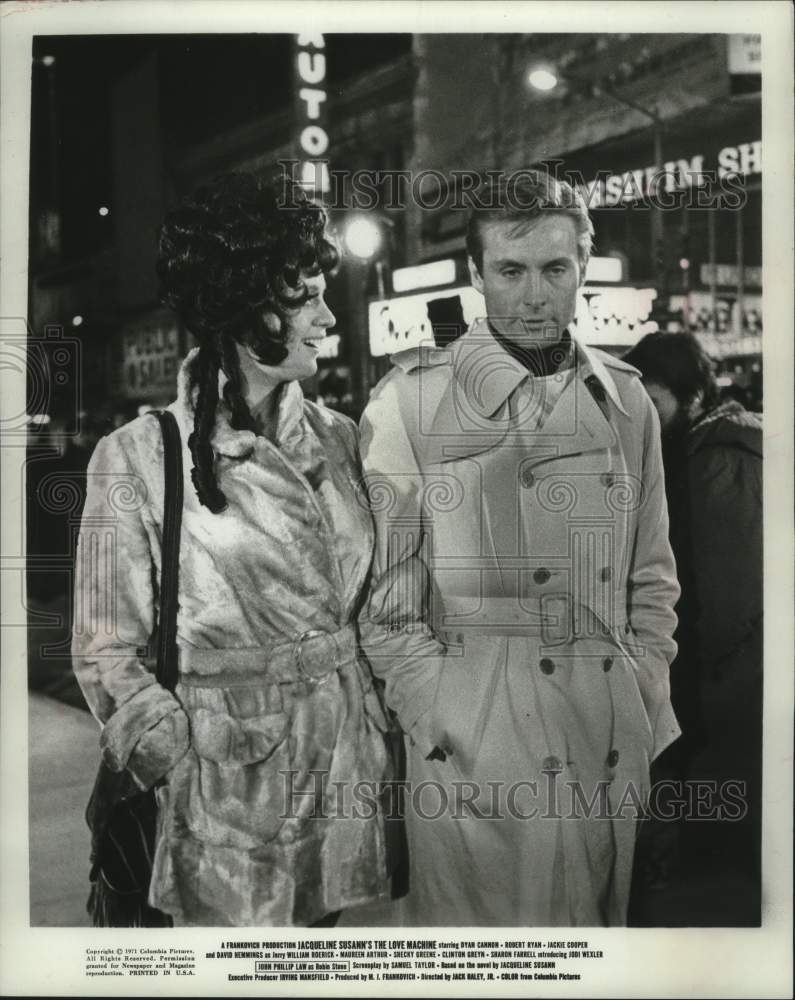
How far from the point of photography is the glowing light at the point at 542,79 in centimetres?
281

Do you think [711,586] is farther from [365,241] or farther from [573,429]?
[365,241]

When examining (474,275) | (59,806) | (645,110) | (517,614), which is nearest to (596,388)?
(474,275)

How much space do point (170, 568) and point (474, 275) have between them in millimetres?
1215

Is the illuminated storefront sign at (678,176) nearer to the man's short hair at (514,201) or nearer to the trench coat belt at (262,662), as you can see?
the man's short hair at (514,201)

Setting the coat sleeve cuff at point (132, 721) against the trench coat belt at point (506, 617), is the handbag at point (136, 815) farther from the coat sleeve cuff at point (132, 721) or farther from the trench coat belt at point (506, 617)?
the trench coat belt at point (506, 617)

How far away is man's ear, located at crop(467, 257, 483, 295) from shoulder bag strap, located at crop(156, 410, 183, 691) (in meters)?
0.97

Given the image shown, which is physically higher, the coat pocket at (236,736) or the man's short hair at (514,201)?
the man's short hair at (514,201)

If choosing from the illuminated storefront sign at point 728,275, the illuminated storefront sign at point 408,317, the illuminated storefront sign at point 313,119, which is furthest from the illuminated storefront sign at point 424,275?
the illuminated storefront sign at point 728,275

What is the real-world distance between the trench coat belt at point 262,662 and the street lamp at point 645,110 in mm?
1450

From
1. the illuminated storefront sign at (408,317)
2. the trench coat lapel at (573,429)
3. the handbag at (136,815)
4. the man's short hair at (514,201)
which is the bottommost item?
the handbag at (136,815)

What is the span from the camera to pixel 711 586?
288cm

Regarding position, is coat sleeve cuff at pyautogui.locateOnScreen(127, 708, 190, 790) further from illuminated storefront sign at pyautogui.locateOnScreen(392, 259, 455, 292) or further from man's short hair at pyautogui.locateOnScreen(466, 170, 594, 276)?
man's short hair at pyautogui.locateOnScreen(466, 170, 594, 276)

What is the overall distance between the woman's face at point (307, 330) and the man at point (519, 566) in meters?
0.22

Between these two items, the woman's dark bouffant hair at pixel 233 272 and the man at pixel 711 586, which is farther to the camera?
the man at pixel 711 586
